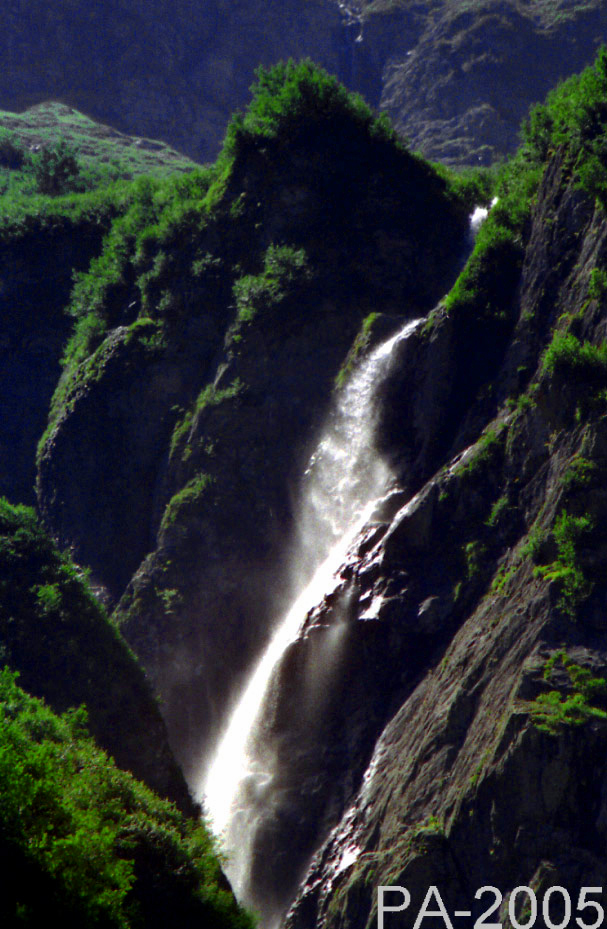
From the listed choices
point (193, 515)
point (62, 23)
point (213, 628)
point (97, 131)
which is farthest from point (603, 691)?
point (62, 23)

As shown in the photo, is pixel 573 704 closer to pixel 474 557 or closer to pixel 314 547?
pixel 474 557

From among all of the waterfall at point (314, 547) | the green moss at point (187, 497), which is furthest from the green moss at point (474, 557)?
the green moss at point (187, 497)

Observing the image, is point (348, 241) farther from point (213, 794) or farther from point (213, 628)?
point (213, 794)

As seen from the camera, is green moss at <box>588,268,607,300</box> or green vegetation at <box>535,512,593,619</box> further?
green moss at <box>588,268,607,300</box>

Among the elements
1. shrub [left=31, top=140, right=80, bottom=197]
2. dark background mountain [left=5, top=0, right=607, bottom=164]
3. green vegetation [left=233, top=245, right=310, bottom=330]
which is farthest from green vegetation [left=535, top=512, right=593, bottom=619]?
dark background mountain [left=5, top=0, right=607, bottom=164]

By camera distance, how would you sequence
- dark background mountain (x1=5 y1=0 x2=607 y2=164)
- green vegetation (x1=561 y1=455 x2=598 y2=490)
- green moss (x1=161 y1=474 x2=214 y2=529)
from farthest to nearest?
dark background mountain (x1=5 y1=0 x2=607 y2=164)
green moss (x1=161 y1=474 x2=214 y2=529)
green vegetation (x1=561 y1=455 x2=598 y2=490)

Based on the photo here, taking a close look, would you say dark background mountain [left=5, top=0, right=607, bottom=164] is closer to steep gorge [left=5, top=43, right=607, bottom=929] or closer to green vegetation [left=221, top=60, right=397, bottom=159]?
green vegetation [left=221, top=60, right=397, bottom=159]

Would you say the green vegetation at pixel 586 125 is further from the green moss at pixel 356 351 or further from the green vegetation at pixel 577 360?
the green moss at pixel 356 351
